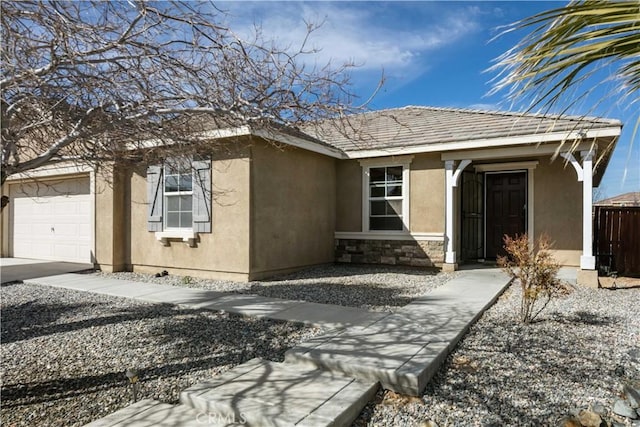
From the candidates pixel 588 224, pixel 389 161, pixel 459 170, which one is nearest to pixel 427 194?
pixel 459 170

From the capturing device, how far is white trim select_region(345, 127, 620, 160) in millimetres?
7715

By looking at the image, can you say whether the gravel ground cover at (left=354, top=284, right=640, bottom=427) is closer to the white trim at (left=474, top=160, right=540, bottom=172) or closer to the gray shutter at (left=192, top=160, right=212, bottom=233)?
the white trim at (left=474, top=160, right=540, bottom=172)

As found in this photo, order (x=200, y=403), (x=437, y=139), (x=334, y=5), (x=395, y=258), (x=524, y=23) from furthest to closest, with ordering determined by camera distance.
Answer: (x=395, y=258), (x=437, y=139), (x=334, y=5), (x=200, y=403), (x=524, y=23)

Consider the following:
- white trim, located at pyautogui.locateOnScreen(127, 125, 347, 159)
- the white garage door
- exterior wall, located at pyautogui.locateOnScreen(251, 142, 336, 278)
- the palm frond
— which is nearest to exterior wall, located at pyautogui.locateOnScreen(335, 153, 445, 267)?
exterior wall, located at pyautogui.locateOnScreen(251, 142, 336, 278)

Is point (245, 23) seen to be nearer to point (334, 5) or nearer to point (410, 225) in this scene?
point (334, 5)

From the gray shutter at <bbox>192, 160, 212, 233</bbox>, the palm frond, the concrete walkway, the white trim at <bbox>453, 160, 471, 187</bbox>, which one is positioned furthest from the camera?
the white trim at <bbox>453, 160, 471, 187</bbox>

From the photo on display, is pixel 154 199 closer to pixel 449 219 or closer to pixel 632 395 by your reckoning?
pixel 449 219

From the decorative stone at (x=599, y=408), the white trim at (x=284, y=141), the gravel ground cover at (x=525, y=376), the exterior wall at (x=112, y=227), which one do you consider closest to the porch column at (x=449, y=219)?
the white trim at (x=284, y=141)

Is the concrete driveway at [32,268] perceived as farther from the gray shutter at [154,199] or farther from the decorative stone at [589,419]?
the decorative stone at [589,419]

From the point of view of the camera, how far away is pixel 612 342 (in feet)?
14.9

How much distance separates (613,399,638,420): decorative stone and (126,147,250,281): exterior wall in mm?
6598

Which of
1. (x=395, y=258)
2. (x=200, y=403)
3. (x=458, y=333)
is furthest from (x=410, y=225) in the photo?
(x=200, y=403)

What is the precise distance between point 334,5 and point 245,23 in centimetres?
136

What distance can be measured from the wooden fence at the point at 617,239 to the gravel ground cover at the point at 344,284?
426 cm
